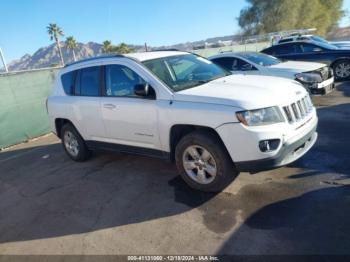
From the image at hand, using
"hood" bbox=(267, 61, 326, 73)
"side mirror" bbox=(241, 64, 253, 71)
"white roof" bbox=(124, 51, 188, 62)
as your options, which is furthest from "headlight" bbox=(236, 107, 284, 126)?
"side mirror" bbox=(241, 64, 253, 71)

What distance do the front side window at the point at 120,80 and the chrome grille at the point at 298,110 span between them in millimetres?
1951

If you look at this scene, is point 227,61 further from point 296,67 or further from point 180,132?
point 180,132

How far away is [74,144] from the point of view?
6090 millimetres

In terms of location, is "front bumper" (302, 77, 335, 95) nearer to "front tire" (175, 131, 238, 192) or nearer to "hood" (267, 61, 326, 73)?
Answer: "hood" (267, 61, 326, 73)

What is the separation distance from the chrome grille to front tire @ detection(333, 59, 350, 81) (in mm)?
7979

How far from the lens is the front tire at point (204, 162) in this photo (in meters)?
3.83

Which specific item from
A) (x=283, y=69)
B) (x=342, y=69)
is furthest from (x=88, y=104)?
(x=342, y=69)

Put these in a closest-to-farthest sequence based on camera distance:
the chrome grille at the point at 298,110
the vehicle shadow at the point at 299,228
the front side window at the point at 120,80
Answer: the vehicle shadow at the point at 299,228 → the chrome grille at the point at 298,110 → the front side window at the point at 120,80

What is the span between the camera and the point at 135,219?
384 centimetres

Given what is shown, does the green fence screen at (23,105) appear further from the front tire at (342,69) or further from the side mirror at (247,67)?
the front tire at (342,69)

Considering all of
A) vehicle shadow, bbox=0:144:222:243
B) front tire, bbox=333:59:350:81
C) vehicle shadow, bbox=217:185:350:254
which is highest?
front tire, bbox=333:59:350:81

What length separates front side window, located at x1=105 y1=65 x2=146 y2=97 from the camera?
15.1ft

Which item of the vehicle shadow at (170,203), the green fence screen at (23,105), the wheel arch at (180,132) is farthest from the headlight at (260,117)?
the green fence screen at (23,105)

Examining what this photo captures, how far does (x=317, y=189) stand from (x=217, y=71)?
2.32m
